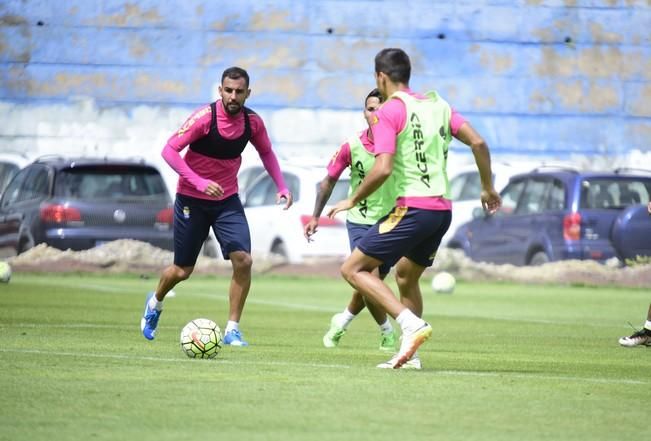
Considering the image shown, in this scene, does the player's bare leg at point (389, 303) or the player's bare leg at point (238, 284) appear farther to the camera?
the player's bare leg at point (238, 284)

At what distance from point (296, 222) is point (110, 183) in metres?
3.08

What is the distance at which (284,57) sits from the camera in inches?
1272

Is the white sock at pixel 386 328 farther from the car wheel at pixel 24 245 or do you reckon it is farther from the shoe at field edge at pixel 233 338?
the car wheel at pixel 24 245

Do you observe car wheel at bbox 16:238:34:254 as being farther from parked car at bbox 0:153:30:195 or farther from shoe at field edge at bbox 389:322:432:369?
shoe at field edge at bbox 389:322:432:369

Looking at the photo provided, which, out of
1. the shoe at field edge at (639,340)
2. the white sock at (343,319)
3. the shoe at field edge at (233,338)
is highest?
the white sock at (343,319)

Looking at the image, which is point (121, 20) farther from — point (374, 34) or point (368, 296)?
point (368, 296)

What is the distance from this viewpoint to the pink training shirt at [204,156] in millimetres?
13547

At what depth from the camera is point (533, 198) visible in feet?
90.0

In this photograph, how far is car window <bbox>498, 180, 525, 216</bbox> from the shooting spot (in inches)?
1095

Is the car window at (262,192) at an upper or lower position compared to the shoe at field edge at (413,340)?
lower

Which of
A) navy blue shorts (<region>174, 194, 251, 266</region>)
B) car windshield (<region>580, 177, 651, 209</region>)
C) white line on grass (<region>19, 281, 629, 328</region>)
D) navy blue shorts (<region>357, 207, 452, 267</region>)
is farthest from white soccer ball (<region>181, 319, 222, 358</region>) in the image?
car windshield (<region>580, 177, 651, 209</region>)

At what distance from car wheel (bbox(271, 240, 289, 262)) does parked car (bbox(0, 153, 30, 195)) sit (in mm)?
5937

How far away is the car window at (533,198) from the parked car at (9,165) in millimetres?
9581

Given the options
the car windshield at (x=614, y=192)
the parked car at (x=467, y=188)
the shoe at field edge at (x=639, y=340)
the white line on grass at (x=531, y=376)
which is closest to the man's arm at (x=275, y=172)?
the shoe at field edge at (x=639, y=340)
